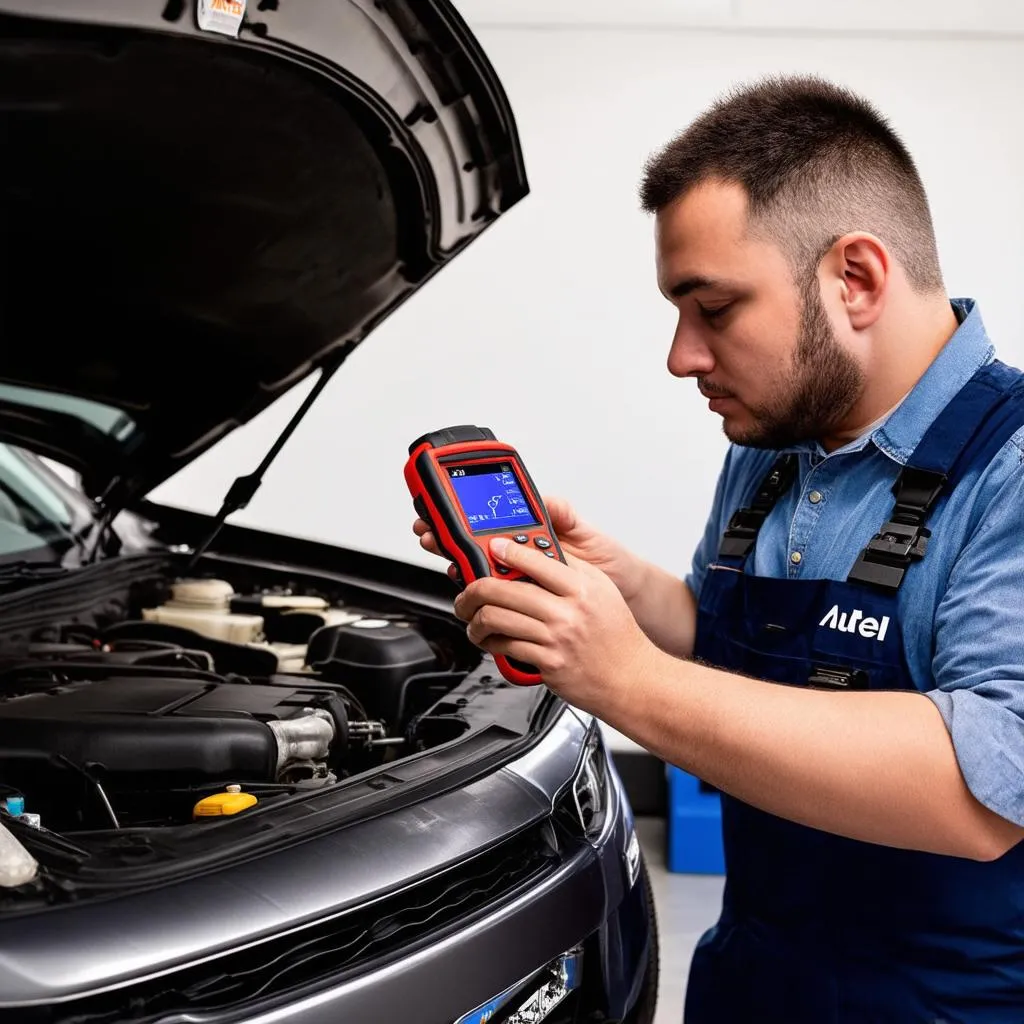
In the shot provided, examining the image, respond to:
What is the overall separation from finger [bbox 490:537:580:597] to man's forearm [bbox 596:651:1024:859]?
0.11 meters

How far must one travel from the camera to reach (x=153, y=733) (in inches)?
57.4

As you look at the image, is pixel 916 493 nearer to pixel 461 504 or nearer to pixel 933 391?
pixel 933 391

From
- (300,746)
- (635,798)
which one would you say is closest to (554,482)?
(635,798)

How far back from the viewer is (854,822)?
1.02 metres

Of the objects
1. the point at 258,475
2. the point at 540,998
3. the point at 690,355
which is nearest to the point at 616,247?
the point at 258,475

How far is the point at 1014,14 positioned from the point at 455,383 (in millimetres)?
2084

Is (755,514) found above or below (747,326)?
below

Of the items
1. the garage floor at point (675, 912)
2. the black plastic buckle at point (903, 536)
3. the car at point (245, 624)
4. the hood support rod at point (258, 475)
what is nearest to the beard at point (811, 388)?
the black plastic buckle at point (903, 536)

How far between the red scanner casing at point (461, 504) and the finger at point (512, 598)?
0.03 meters

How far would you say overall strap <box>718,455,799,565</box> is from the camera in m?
1.40

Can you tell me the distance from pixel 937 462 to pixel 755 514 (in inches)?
10.9

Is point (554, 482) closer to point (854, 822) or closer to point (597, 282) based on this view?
A: point (597, 282)

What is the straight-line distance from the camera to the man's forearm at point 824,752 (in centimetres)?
100

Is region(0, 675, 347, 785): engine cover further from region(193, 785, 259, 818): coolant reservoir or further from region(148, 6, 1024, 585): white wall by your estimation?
region(148, 6, 1024, 585): white wall
